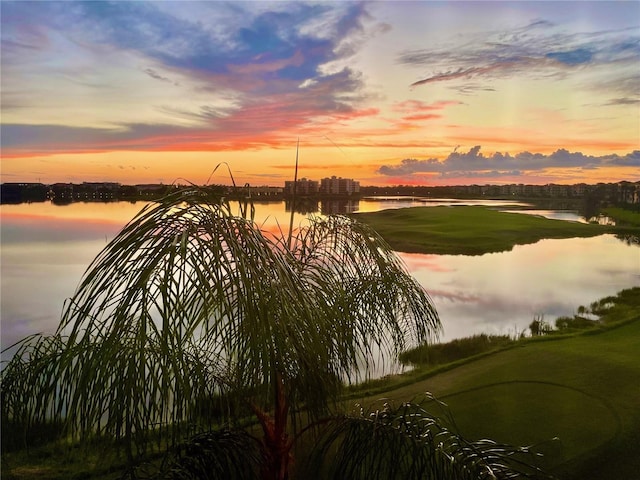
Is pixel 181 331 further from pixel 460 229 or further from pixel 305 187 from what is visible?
pixel 460 229

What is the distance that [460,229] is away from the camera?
486 centimetres

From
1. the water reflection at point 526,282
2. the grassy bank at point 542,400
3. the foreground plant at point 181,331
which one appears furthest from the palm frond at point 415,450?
the water reflection at point 526,282

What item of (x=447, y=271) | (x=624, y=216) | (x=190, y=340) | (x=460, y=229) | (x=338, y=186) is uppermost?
(x=338, y=186)

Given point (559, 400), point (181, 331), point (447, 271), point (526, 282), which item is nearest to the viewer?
point (181, 331)

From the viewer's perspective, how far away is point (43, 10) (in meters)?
3.22

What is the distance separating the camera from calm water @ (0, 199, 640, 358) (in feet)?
12.3

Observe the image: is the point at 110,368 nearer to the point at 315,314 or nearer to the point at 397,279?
the point at 315,314

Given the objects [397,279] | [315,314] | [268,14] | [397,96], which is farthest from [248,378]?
[397,96]

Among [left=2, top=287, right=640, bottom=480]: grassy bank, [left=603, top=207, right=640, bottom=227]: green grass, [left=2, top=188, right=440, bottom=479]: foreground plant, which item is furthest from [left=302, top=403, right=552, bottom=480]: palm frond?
[left=603, top=207, right=640, bottom=227]: green grass

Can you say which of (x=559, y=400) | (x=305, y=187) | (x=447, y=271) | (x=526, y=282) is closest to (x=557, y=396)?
(x=559, y=400)

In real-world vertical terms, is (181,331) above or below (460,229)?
below

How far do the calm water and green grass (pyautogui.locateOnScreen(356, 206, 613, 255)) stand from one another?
0.10 m

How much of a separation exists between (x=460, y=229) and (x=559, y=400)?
2.34m

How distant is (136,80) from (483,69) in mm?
2460
